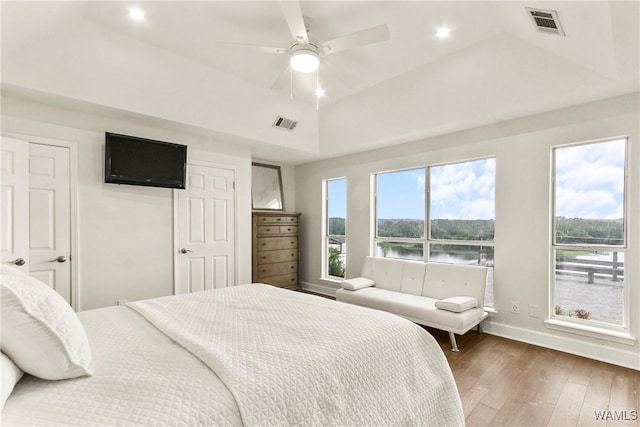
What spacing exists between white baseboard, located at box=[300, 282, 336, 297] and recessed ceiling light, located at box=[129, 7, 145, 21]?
4.21 m

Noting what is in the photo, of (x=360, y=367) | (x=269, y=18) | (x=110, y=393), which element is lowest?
(x=360, y=367)

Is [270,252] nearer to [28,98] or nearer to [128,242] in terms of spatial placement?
[128,242]

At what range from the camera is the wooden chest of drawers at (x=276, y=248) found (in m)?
4.76

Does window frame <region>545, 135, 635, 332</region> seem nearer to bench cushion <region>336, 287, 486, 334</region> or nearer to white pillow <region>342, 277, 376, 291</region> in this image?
bench cushion <region>336, 287, 486, 334</region>

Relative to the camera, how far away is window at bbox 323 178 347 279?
16.9 ft

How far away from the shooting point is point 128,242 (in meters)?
3.38

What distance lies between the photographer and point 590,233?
2928 mm

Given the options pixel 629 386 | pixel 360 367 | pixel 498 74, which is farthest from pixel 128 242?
pixel 629 386

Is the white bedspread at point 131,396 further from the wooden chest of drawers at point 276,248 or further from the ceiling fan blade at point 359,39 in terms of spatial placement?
the wooden chest of drawers at point 276,248

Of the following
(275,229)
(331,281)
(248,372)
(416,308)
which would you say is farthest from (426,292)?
(248,372)

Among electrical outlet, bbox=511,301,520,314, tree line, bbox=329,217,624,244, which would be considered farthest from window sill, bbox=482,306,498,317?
tree line, bbox=329,217,624,244

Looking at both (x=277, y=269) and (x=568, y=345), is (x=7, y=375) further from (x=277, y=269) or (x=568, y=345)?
(x=277, y=269)

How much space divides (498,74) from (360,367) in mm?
3013

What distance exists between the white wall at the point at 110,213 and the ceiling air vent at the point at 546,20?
345 centimetres
